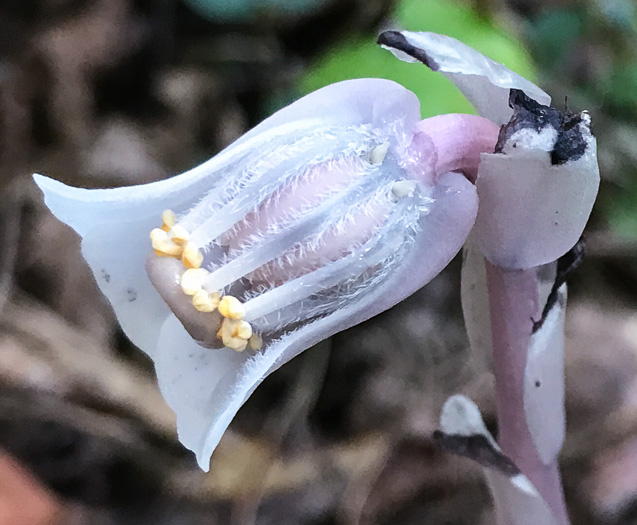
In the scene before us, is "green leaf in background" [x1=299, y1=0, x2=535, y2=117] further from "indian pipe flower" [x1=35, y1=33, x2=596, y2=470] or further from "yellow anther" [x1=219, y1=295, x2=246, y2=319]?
"yellow anther" [x1=219, y1=295, x2=246, y2=319]

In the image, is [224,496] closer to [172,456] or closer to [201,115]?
[172,456]

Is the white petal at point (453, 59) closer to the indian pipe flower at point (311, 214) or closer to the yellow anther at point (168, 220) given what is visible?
the indian pipe flower at point (311, 214)

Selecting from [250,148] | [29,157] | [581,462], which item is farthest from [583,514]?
[29,157]

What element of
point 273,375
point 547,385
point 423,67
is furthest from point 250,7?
point 547,385

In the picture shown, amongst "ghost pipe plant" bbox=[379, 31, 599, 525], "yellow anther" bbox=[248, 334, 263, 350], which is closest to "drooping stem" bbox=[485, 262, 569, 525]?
"ghost pipe plant" bbox=[379, 31, 599, 525]

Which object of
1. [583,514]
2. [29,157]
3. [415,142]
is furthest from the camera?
[29,157]

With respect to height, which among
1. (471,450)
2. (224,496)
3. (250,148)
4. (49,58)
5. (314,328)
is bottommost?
(224,496)

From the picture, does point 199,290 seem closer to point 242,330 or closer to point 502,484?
point 242,330
